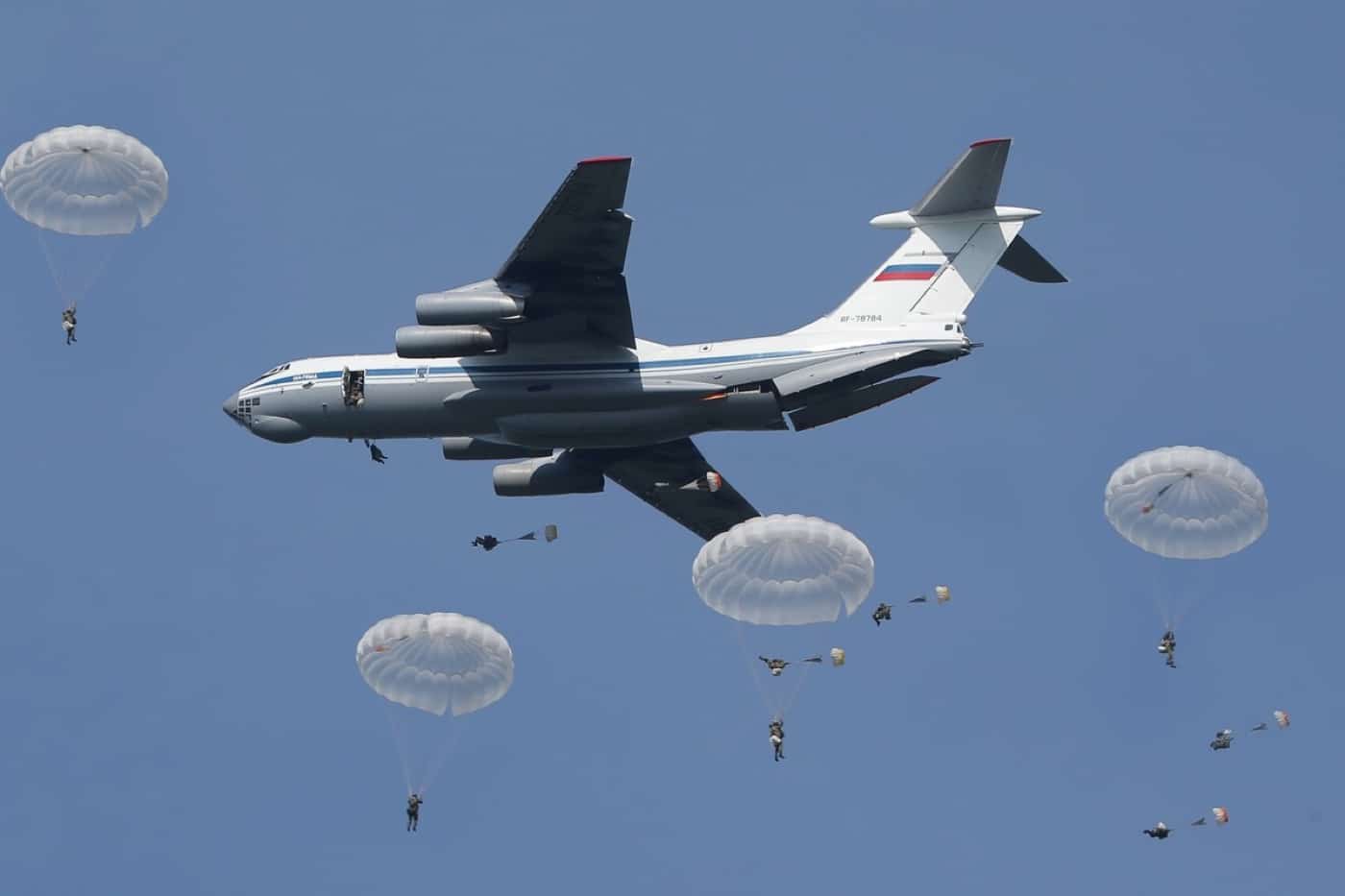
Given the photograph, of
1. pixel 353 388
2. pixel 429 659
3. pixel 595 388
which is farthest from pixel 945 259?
pixel 429 659

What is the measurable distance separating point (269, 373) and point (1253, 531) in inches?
672

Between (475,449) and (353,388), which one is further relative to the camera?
(475,449)

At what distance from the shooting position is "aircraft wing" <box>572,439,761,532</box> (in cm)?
4566

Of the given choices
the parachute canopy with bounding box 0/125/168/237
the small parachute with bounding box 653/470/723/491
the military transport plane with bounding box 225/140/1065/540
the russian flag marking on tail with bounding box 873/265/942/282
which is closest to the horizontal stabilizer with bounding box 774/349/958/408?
the military transport plane with bounding box 225/140/1065/540

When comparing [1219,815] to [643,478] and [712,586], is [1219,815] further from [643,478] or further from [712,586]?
[643,478]

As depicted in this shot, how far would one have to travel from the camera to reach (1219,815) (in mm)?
37188

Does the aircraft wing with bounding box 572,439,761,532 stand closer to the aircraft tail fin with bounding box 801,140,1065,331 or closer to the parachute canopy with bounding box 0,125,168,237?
the aircraft tail fin with bounding box 801,140,1065,331

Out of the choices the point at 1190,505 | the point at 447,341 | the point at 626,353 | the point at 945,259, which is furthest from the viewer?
the point at 945,259

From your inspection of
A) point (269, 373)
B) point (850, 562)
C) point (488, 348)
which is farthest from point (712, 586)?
point (269, 373)

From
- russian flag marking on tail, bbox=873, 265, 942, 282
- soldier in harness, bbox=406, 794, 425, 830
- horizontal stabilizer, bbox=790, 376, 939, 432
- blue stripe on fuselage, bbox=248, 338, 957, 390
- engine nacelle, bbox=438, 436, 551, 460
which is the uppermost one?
russian flag marking on tail, bbox=873, 265, 942, 282

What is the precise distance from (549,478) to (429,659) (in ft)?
25.3

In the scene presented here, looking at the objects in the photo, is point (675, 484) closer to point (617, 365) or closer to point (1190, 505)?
point (617, 365)

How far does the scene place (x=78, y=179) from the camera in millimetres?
41875

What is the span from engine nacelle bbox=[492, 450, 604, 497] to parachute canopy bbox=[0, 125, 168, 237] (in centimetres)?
838
